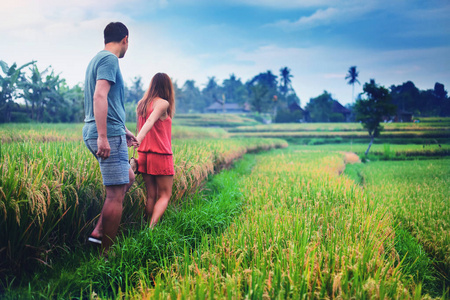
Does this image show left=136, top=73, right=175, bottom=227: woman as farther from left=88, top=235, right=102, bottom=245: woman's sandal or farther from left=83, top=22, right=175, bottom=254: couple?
left=88, top=235, right=102, bottom=245: woman's sandal

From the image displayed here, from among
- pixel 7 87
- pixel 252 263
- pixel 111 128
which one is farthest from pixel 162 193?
pixel 7 87

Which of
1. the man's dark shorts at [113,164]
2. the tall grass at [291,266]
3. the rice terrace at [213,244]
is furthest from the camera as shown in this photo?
the man's dark shorts at [113,164]

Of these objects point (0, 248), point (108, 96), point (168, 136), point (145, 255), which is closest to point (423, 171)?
point (168, 136)

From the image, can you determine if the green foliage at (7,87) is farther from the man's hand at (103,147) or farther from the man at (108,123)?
the man's hand at (103,147)

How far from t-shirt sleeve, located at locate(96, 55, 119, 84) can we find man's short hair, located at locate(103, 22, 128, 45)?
22 centimetres

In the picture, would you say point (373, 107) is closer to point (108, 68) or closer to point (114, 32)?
point (114, 32)

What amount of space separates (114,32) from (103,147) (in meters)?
0.88

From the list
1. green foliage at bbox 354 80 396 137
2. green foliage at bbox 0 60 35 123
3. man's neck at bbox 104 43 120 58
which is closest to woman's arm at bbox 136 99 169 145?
man's neck at bbox 104 43 120 58

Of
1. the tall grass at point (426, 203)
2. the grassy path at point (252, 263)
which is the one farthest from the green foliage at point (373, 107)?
the grassy path at point (252, 263)

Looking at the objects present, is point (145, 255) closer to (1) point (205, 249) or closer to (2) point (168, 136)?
(1) point (205, 249)

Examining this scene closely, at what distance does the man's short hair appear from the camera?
81.4 inches

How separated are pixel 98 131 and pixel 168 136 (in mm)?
806

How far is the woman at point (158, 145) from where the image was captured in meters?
2.48

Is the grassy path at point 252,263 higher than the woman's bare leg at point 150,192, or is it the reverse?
the woman's bare leg at point 150,192
